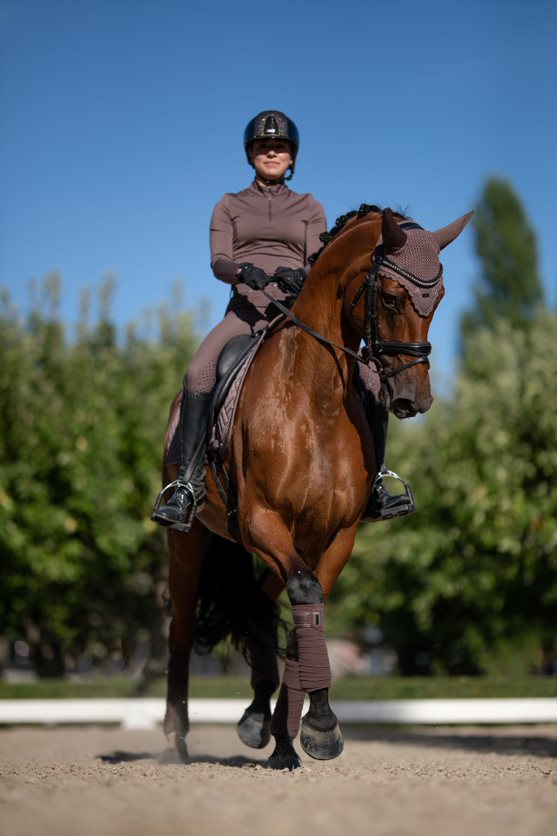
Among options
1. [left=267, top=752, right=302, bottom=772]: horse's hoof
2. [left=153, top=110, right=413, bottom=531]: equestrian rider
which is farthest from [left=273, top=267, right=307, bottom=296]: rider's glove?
[left=267, top=752, right=302, bottom=772]: horse's hoof

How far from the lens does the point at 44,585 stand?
2695cm

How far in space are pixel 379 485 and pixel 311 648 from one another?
189 cm

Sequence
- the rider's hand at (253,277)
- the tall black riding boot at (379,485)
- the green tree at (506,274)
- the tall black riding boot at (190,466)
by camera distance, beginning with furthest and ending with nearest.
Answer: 1. the green tree at (506,274)
2. the tall black riding boot at (190,466)
3. the tall black riding boot at (379,485)
4. the rider's hand at (253,277)

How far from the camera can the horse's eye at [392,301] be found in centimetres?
669

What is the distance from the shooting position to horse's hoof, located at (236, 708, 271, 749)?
853 centimetres

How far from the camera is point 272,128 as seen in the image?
8.62 meters

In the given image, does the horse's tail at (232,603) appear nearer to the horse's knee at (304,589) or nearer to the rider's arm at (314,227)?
the horse's knee at (304,589)

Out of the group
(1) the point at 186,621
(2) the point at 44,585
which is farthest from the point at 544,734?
(2) the point at 44,585

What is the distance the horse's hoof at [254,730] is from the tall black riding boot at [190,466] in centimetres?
180

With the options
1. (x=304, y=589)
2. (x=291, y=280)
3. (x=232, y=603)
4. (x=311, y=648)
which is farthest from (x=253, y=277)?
(x=232, y=603)

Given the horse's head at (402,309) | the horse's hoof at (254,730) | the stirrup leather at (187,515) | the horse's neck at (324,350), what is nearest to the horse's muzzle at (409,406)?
the horse's head at (402,309)

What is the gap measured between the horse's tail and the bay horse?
4.94 ft

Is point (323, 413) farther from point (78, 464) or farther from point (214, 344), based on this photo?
point (78, 464)

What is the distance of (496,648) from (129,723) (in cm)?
1246
